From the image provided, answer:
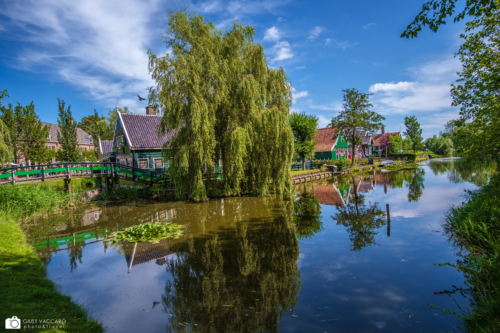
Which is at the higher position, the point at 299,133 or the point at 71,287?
the point at 299,133

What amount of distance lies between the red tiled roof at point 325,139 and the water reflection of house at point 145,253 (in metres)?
37.2

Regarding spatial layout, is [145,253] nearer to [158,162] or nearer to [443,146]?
[158,162]

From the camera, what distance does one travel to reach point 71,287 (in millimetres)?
6551

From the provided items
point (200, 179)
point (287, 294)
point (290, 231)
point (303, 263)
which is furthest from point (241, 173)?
point (287, 294)

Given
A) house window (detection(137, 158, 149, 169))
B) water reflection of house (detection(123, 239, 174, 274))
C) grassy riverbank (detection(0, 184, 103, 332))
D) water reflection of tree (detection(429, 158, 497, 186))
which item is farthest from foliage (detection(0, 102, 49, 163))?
water reflection of tree (detection(429, 158, 497, 186))

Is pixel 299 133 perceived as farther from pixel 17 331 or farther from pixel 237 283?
pixel 17 331

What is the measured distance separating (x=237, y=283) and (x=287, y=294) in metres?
1.28

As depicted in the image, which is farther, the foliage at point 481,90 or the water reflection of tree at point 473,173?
Result: the water reflection of tree at point 473,173

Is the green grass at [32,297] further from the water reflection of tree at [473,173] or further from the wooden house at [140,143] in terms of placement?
the water reflection of tree at [473,173]

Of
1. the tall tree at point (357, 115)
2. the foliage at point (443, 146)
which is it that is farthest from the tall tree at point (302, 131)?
the foliage at point (443, 146)

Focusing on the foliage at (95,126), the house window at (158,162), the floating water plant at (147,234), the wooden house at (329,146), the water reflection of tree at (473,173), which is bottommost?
the floating water plant at (147,234)

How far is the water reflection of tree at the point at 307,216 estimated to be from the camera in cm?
1070

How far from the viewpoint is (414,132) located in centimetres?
6031

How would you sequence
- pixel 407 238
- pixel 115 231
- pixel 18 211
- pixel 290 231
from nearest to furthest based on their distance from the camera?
pixel 407 238 < pixel 290 231 < pixel 115 231 < pixel 18 211
